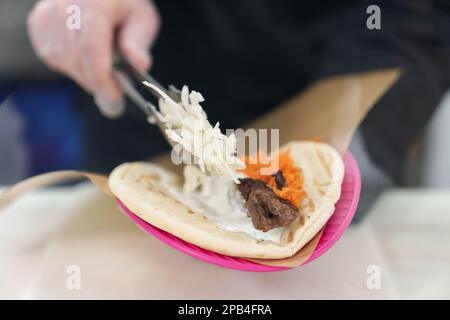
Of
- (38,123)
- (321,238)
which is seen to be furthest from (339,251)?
(38,123)

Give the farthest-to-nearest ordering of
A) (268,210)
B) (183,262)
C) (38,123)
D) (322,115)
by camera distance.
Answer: (38,123) < (322,115) < (183,262) < (268,210)

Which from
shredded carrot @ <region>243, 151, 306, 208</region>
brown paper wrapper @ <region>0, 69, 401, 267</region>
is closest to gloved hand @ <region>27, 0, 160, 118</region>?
brown paper wrapper @ <region>0, 69, 401, 267</region>

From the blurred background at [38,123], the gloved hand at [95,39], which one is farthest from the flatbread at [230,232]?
the blurred background at [38,123]

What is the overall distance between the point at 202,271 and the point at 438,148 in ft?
3.27

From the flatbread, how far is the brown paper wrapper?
4cm

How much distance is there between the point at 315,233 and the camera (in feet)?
1.89

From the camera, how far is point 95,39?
0.76 m

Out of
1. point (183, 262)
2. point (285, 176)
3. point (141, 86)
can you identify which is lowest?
point (183, 262)

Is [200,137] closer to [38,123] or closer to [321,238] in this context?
[321,238]

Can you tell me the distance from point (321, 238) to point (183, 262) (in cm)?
21

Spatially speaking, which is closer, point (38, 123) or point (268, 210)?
point (268, 210)

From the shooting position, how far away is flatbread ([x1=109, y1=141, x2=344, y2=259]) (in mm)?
565

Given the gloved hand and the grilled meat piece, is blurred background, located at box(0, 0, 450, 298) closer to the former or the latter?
the grilled meat piece
